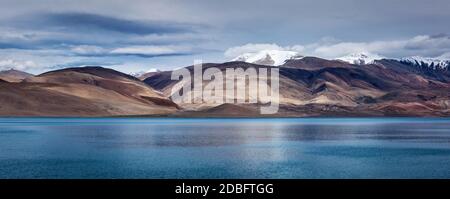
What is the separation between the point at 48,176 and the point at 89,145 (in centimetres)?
3115

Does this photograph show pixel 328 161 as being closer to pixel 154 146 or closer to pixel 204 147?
pixel 204 147

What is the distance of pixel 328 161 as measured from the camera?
55.0m

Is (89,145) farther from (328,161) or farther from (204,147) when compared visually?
(328,161)

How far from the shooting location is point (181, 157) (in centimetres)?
5716

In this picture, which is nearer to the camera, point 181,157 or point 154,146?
point 181,157

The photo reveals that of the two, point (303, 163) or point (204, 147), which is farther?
point (204, 147)
